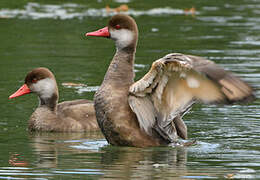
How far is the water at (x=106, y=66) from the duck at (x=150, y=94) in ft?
0.86

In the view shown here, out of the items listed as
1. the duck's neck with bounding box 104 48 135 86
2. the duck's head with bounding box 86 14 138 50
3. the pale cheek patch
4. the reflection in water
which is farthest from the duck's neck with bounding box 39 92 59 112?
the reflection in water

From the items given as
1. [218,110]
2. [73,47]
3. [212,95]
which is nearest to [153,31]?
[73,47]

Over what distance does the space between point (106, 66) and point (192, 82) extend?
7.68m

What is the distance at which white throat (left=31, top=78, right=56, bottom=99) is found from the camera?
13.3 meters

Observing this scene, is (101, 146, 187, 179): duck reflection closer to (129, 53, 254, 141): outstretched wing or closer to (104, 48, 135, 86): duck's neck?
(129, 53, 254, 141): outstretched wing

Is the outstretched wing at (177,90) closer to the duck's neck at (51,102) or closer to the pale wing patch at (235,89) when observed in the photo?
the pale wing patch at (235,89)

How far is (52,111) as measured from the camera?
43.7ft

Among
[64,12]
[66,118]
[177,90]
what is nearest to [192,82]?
[177,90]

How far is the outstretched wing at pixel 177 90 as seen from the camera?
9.28 m

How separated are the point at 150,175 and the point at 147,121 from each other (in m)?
1.74

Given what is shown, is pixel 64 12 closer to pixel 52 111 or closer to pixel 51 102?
pixel 51 102

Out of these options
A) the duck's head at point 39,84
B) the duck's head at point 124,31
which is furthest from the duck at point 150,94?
the duck's head at point 39,84

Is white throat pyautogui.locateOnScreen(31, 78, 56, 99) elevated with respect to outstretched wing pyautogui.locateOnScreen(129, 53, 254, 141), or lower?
lower

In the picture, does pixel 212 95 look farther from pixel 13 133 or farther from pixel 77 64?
pixel 77 64
